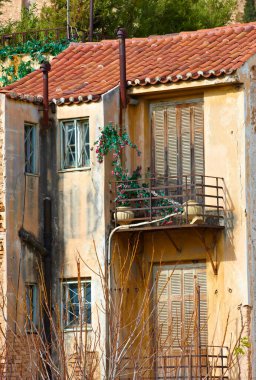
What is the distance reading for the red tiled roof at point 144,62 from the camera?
1314 inches

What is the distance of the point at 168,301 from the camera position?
110ft

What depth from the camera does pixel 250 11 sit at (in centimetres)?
6494

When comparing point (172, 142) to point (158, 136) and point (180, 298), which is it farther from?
point (180, 298)

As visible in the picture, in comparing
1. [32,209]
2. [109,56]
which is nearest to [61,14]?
[109,56]

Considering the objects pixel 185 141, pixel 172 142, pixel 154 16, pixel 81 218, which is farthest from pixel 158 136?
pixel 154 16

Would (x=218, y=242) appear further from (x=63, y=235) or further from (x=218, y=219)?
(x=63, y=235)

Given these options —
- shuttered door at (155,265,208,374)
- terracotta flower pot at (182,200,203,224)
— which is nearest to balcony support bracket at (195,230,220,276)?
shuttered door at (155,265,208,374)

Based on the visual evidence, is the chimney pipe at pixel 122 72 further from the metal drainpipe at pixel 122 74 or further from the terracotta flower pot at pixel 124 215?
the terracotta flower pot at pixel 124 215

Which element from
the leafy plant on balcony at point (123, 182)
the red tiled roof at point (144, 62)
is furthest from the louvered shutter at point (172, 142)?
the red tiled roof at point (144, 62)

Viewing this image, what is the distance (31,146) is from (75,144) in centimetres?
94

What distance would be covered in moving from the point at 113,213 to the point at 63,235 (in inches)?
47.7

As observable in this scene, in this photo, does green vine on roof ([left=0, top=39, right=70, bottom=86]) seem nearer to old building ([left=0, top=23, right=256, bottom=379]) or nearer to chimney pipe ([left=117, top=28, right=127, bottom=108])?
old building ([left=0, top=23, right=256, bottom=379])

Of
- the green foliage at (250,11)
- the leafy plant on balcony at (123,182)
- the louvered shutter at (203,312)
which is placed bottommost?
the louvered shutter at (203,312)

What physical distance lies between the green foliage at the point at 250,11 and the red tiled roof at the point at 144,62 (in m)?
27.0
